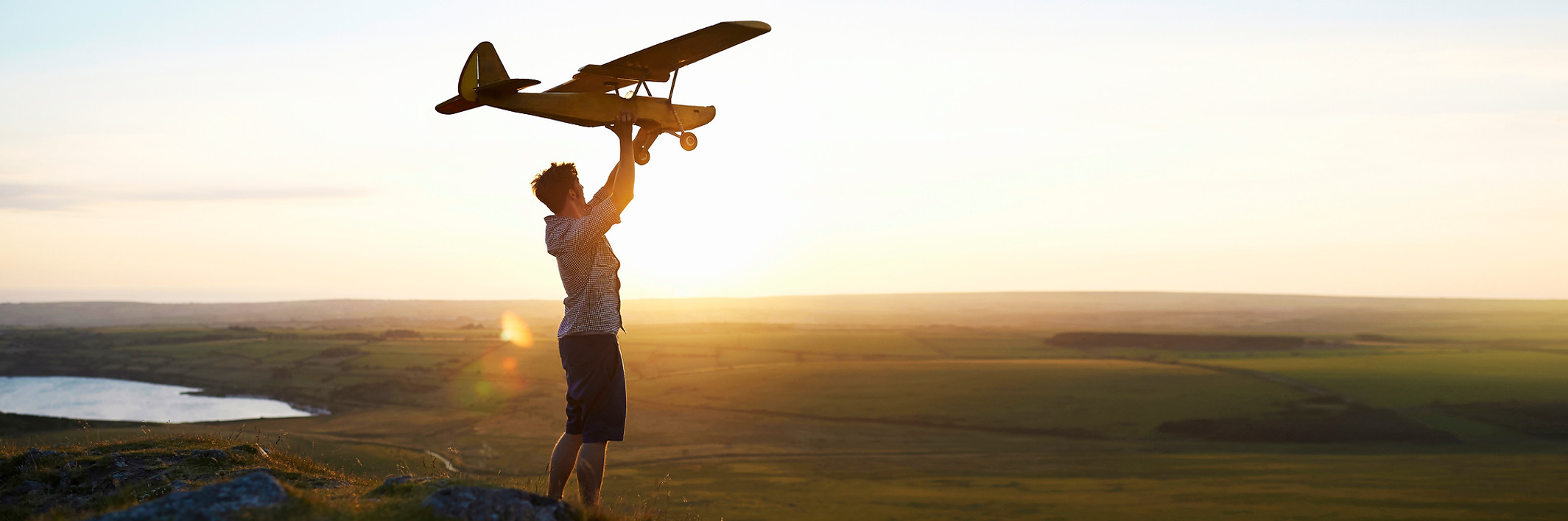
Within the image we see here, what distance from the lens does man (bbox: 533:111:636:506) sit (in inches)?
267

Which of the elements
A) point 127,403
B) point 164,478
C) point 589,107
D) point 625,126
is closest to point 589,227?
point 625,126

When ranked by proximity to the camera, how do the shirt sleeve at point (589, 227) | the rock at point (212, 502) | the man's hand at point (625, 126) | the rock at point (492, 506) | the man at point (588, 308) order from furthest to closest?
1. the man's hand at point (625, 126)
2. the man at point (588, 308)
3. the shirt sleeve at point (589, 227)
4. the rock at point (492, 506)
5. the rock at point (212, 502)

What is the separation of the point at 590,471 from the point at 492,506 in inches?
37.0

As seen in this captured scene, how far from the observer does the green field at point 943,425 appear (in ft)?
117

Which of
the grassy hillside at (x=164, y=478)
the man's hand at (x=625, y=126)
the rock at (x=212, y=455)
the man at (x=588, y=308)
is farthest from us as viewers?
the rock at (x=212, y=455)

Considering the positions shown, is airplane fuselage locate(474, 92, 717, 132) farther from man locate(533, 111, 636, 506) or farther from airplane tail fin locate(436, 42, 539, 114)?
man locate(533, 111, 636, 506)

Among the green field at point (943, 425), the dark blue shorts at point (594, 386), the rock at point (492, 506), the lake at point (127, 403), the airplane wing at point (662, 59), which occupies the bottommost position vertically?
the lake at point (127, 403)

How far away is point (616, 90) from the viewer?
372 inches

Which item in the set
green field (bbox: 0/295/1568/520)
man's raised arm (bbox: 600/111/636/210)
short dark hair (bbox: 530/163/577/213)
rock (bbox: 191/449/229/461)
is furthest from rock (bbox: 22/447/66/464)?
man's raised arm (bbox: 600/111/636/210)

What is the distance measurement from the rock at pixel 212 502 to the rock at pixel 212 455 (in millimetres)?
5051

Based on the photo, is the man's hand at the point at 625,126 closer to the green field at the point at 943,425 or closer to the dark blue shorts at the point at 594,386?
the dark blue shorts at the point at 594,386

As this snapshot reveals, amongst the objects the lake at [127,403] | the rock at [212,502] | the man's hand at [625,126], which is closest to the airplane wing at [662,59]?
the man's hand at [625,126]

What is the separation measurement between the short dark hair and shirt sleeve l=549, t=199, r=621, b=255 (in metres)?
0.25

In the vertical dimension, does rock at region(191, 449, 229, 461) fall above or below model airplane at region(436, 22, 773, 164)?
below
